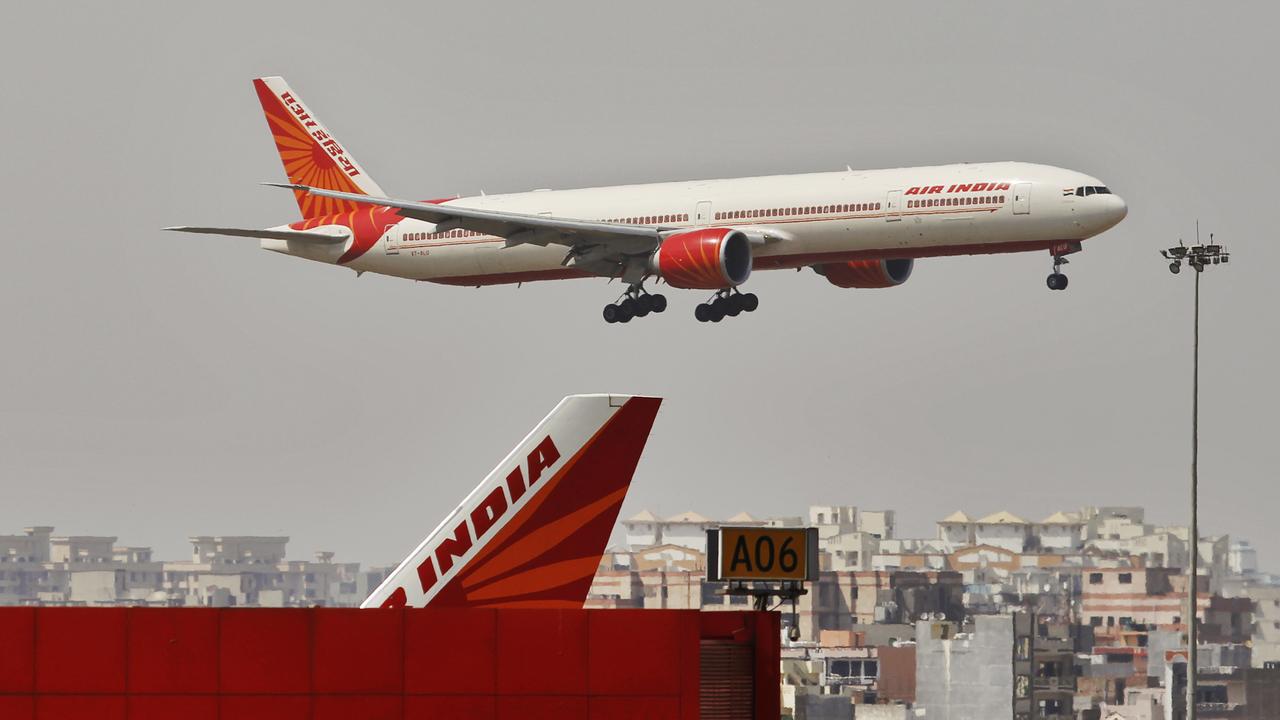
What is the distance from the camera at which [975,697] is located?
491 feet

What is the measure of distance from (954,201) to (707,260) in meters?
10.5

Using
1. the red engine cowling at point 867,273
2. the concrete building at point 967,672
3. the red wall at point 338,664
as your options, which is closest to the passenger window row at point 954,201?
the red engine cowling at point 867,273

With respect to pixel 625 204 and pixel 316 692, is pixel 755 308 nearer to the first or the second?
pixel 625 204

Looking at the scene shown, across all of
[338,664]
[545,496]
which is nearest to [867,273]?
[545,496]

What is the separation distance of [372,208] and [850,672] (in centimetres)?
8221

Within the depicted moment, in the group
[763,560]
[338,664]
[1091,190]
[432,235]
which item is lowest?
[338,664]

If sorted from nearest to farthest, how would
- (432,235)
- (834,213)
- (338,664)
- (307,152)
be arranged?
(338,664)
(834,213)
(432,235)
(307,152)

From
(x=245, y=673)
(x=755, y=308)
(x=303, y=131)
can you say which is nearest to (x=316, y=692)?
(x=245, y=673)

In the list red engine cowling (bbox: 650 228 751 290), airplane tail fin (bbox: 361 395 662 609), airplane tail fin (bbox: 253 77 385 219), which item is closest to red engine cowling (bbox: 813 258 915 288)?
red engine cowling (bbox: 650 228 751 290)

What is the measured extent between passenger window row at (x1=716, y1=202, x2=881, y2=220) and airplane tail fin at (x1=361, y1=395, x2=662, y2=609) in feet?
185

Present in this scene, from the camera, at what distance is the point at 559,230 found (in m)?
102

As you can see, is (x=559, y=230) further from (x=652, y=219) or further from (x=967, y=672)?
(x=967, y=672)

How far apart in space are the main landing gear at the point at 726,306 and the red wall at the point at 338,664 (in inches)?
2763

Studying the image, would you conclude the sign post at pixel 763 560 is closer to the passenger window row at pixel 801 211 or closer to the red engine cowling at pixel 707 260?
the passenger window row at pixel 801 211
